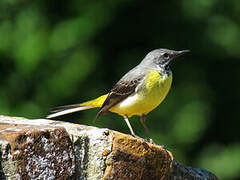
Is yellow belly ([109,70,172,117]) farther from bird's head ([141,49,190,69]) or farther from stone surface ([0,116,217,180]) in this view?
stone surface ([0,116,217,180])

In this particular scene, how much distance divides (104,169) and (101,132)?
0.19 m

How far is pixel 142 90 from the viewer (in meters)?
4.67

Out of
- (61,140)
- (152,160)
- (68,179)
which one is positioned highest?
(61,140)

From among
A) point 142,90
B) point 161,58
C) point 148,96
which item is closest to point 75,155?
point 148,96

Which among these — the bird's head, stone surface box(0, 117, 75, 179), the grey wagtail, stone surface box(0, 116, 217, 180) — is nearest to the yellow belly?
the grey wagtail

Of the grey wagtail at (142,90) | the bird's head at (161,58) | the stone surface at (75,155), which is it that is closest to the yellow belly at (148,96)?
the grey wagtail at (142,90)

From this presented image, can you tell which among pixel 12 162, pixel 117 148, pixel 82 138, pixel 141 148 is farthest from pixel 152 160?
pixel 12 162

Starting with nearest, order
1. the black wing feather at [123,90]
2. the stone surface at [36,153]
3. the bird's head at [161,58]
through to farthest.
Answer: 1. the stone surface at [36,153]
2. the black wing feather at [123,90]
3. the bird's head at [161,58]

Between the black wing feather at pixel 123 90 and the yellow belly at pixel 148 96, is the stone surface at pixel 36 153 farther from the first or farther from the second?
the black wing feather at pixel 123 90

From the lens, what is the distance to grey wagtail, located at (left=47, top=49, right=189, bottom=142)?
4.56 meters

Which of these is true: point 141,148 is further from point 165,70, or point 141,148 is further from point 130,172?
point 165,70

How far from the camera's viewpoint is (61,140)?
1.88 meters

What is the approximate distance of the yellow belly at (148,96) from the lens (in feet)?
14.8

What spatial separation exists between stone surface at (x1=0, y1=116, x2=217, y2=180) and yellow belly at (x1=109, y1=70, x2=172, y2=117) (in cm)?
203
